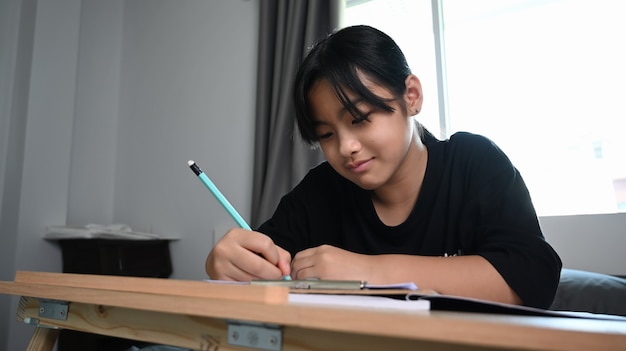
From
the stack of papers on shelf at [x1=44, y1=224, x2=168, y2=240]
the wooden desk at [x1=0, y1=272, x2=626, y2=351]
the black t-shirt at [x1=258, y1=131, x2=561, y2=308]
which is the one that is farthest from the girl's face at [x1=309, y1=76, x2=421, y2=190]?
the stack of papers on shelf at [x1=44, y1=224, x2=168, y2=240]

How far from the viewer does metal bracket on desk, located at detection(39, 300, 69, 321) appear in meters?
0.55

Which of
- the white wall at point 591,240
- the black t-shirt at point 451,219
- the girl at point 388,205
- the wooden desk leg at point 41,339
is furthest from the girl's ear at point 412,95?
the white wall at point 591,240

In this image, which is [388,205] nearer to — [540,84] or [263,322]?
[263,322]

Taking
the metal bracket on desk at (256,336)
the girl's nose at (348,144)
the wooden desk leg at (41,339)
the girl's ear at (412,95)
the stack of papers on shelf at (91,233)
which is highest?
the girl's ear at (412,95)

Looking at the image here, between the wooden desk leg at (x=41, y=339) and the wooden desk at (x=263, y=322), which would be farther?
the wooden desk leg at (x=41, y=339)

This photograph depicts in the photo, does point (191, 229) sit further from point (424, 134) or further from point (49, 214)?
point (424, 134)

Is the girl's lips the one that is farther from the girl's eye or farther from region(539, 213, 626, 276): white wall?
region(539, 213, 626, 276): white wall

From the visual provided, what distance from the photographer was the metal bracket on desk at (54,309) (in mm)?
551

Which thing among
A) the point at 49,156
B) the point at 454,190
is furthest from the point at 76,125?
the point at 454,190

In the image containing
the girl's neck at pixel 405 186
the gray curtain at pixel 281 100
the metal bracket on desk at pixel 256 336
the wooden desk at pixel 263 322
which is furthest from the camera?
the gray curtain at pixel 281 100

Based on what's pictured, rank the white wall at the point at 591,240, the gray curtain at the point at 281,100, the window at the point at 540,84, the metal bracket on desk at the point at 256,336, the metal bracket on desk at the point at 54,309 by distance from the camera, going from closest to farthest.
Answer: the metal bracket on desk at the point at 256,336, the metal bracket on desk at the point at 54,309, the white wall at the point at 591,240, the window at the point at 540,84, the gray curtain at the point at 281,100

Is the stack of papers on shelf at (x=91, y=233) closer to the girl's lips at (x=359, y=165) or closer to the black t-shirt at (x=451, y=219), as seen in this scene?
the black t-shirt at (x=451, y=219)

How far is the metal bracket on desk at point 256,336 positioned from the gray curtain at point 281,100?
1470mm

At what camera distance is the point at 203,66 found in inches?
94.5
